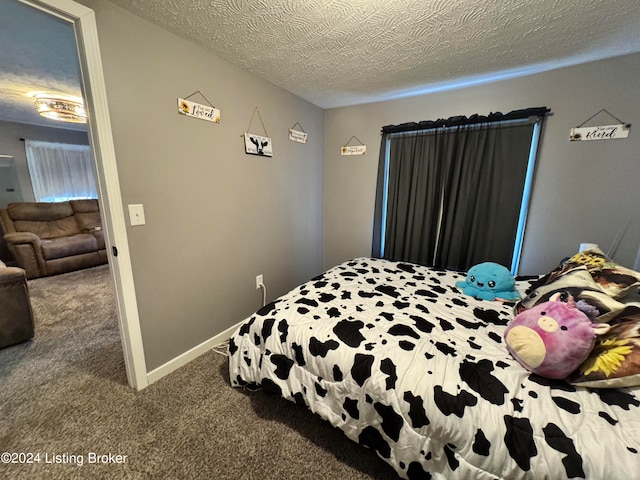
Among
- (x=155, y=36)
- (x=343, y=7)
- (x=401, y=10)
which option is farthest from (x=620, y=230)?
(x=155, y=36)

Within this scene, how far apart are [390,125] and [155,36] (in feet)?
7.14

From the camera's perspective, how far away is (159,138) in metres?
1.64

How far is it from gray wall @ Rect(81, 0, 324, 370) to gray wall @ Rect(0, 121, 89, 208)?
4098 mm

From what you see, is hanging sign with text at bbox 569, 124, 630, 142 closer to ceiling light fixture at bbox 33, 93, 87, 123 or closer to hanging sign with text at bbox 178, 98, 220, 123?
hanging sign with text at bbox 178, 98, 220, 123

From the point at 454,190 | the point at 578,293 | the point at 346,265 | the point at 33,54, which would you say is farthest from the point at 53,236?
the point at 578,293

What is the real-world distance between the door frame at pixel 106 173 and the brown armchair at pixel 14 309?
1.32 meters

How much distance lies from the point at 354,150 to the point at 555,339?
256 centimetres

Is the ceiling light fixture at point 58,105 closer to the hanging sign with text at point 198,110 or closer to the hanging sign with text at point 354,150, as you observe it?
the hanging sign with text at point 198,110

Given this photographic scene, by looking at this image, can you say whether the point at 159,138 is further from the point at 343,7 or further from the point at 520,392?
the point at 520,392

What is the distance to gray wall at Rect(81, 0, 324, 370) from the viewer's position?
1.50 meters

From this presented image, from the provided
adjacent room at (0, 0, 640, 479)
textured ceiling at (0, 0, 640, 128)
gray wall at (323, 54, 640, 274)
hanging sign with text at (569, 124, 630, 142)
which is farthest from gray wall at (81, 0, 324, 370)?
hanging sign with text at (569, 124, 630, 142)

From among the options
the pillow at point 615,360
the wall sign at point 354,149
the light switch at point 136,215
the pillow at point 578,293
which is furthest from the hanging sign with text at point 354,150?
the pillow at point 615,360

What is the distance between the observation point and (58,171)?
15.6ft

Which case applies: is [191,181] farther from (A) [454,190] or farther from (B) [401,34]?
(A) [454,190]
